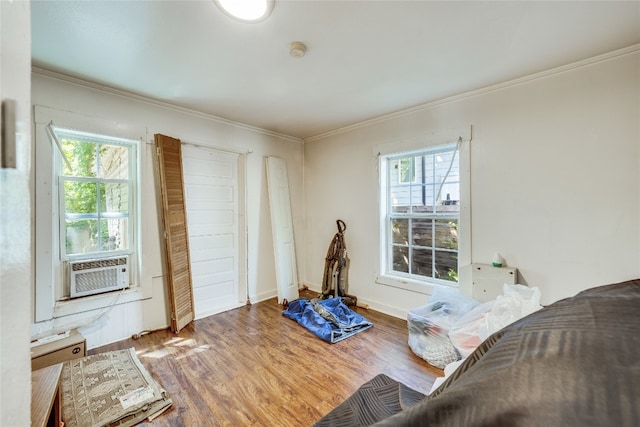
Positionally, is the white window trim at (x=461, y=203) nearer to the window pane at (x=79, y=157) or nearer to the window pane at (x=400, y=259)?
the window pane at (x=400, y=259)

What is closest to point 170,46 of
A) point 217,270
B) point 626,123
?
point 217,270

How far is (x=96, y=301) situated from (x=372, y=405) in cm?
273

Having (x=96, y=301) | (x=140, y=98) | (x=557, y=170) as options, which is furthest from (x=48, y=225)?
(x=557, y=170)

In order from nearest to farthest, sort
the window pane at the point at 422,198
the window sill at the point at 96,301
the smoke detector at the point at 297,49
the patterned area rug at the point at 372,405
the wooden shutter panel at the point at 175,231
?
the patterned area rug at the point at 372,405 → the smoke detector at the point at 297,49 → the window sill at the point at 96,301 → the wooden shutter panel at the point at 175,231 → the window pane at the point at 422,198

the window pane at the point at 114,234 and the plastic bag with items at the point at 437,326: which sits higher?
the window pane at the point at 114,234

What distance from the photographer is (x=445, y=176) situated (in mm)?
2844

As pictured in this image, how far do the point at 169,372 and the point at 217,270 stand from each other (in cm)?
134

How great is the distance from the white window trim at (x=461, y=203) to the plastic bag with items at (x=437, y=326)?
29 centimetres

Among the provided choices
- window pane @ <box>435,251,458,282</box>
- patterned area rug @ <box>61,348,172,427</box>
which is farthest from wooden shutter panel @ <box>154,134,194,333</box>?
window pane @ <box>435,251,458,282</box>

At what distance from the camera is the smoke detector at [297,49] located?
1.86 metres

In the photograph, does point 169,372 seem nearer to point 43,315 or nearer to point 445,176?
point 43,315

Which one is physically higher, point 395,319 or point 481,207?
point 481,207

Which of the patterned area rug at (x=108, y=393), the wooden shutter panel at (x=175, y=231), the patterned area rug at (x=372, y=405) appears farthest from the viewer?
the wooden shutter panel at (x=175, y=231)

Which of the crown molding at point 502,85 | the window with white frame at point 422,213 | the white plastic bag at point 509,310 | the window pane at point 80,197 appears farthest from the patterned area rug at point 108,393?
the crown molding at point 502,85
